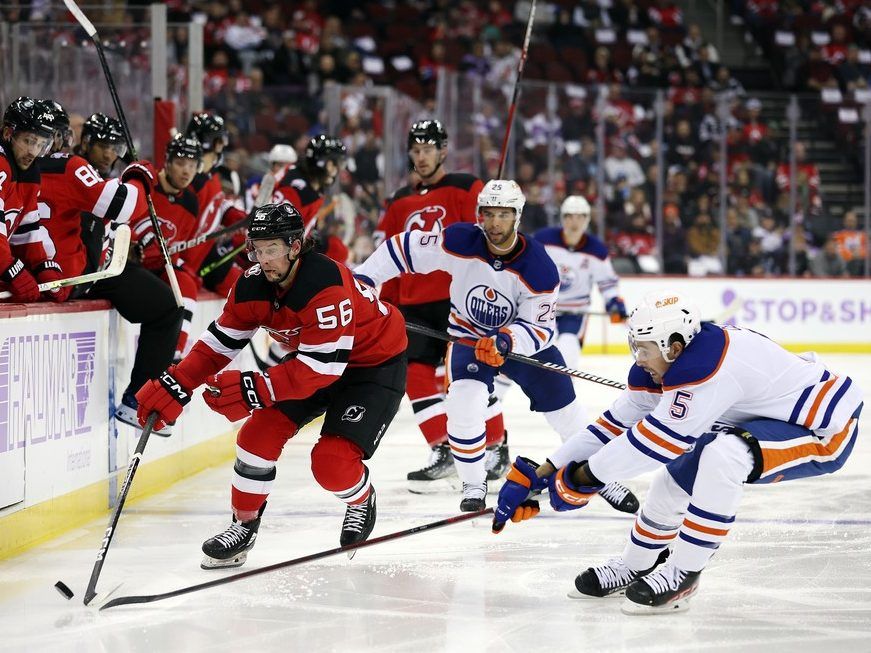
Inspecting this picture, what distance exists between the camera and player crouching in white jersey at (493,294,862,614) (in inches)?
109

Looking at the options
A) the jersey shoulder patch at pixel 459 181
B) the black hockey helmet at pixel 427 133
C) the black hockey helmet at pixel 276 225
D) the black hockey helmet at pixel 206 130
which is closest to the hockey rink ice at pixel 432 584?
the black hockey helmet at pixel 276 225

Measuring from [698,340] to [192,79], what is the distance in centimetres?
410

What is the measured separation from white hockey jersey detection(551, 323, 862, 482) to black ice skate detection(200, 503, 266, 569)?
0.90 m

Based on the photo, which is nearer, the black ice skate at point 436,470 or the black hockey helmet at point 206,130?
the black ice skate at point 436,470

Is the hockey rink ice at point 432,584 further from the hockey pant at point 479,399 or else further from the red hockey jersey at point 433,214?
the red hockey jersey at point 433,214

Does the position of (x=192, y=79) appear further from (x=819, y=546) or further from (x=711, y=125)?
(x=711, y=125)

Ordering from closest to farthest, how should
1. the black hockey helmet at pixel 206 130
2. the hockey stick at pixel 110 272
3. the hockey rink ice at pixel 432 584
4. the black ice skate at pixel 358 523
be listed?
the hockey rink ice at pixel 432 584
the black ice skate at pixel 358 523
the hockey stick at pixel 110 272
the black hockey helmet at pixel 206 130

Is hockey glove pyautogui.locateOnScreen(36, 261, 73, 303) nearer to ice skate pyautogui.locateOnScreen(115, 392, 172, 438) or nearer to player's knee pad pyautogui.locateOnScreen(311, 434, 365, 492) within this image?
ice skate pyautogui.locateOnScreen(115, 392, 172, 438)

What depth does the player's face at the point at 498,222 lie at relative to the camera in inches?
152

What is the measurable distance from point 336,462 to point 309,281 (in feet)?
1.60

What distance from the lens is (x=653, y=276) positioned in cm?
962

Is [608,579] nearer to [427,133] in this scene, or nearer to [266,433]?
[266,433]

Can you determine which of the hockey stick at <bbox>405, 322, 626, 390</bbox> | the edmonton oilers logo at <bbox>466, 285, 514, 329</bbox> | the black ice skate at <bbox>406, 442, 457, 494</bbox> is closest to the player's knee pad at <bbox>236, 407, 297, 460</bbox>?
the hockey stick at <bbox>405, 322, 626, 390</bbox>

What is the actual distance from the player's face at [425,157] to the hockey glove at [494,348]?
1.24m
